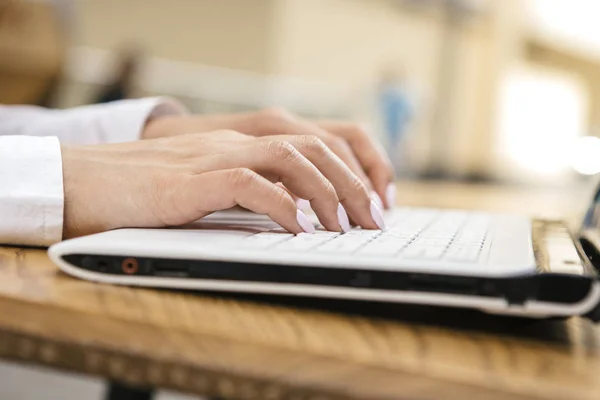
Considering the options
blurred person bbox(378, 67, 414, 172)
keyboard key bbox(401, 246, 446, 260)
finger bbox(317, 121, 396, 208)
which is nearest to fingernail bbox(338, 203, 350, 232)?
keyboard key bbox(401, 246, 446, 260)

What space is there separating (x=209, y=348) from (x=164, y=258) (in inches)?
3.8

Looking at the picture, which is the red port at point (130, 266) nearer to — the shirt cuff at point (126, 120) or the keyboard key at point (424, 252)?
the keyboard key at point (424, 252)

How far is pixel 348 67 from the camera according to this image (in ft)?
20.1

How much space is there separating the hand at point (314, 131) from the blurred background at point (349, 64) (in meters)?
1.31

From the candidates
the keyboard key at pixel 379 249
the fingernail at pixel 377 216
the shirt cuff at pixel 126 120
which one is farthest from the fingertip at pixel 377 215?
the shirt cuff at pixel 126 120

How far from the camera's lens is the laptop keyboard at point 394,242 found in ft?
1.19

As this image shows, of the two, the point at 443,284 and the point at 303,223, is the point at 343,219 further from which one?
the point at 443,284

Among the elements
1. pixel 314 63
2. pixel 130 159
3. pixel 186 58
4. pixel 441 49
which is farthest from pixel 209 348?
pixel 441 49

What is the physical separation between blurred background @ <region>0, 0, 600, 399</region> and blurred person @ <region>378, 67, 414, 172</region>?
13 millimetres

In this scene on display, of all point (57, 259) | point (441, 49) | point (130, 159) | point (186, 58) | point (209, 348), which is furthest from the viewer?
point (441, 49)

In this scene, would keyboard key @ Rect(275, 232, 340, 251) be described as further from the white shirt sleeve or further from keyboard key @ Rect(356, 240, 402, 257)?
the white shirt sleeve

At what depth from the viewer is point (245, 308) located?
35 centimetres

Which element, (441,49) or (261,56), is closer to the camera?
(261,56)

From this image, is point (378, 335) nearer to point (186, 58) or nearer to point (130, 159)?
point (130, 159)
